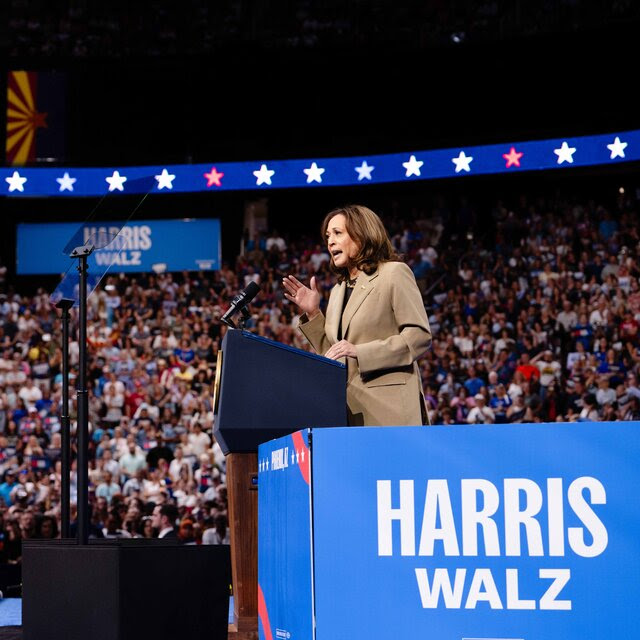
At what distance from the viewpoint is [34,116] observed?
17.6m

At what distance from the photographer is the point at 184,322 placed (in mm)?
14570

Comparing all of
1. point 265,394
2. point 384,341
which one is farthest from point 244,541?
point 384,341

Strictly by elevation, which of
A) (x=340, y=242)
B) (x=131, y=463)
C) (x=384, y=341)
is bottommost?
(x=131, y=463)

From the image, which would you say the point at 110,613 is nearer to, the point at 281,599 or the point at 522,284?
the point at 281,599

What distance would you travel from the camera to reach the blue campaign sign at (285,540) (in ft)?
6.34

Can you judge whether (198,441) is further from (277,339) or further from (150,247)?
(150,247)

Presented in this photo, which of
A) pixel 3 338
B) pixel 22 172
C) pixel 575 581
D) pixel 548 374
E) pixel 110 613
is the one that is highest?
pixel 22 172

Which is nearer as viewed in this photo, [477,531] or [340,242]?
[477,531]

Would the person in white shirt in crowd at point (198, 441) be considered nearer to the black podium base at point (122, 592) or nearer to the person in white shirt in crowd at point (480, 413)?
the person in white shirt in crowd at point (480, 413)

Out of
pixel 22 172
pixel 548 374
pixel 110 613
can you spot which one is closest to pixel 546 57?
pixel 548 374

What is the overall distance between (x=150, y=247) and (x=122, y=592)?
655 inches

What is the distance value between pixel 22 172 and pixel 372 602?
12581 mm

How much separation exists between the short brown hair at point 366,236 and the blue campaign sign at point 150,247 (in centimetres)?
1541

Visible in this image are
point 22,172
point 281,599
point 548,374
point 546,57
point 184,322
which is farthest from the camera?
point 546,57
